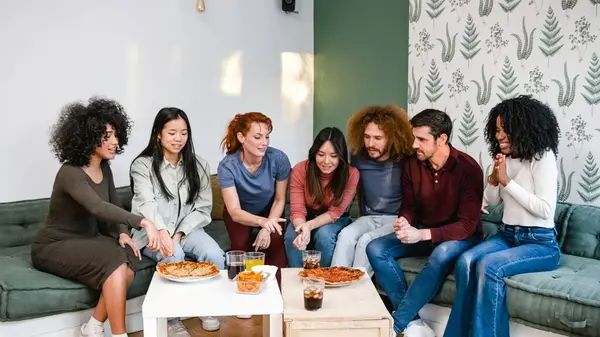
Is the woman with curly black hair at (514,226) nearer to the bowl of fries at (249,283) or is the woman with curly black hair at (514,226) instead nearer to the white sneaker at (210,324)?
the bowl of fries at (249,283)

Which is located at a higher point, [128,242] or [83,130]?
[83,130]

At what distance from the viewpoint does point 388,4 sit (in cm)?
438

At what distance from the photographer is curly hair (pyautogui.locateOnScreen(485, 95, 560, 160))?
9.48 ft

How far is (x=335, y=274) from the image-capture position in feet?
8.66

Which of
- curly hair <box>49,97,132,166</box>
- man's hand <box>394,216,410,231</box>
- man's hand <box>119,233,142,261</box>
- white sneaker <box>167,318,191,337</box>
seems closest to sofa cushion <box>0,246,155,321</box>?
man's hand <box>119,233,142,261</box>

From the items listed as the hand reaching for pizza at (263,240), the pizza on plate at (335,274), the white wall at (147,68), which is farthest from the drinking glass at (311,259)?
the white wall at (147,68)

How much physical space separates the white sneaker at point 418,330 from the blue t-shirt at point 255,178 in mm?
1053

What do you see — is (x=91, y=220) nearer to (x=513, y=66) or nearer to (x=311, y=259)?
(x=311, y=259)

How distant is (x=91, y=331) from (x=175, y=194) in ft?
2.71

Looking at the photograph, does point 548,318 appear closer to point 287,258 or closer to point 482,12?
point 287,258

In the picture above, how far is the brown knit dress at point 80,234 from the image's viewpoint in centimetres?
279

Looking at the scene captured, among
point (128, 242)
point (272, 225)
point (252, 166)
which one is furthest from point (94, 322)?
point (252, 166)

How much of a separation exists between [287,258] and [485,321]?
1135mm

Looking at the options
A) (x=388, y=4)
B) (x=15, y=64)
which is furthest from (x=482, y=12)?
(x=15, y=64)
